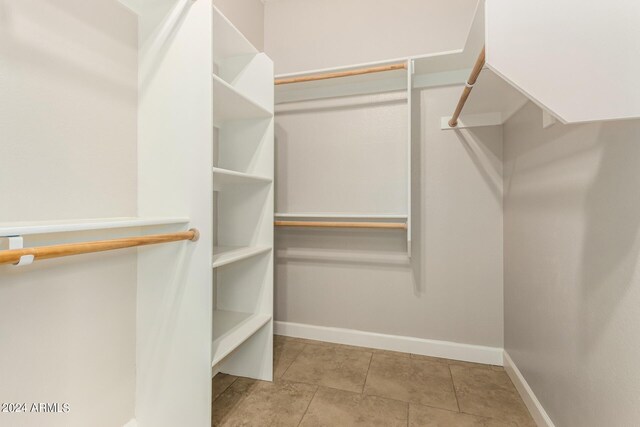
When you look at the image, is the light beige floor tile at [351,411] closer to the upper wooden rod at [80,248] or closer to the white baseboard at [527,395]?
the white baseboard at [527,395]

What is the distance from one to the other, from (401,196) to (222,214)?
3.82ft

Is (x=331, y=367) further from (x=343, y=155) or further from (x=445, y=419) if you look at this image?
(x=343, y=155)

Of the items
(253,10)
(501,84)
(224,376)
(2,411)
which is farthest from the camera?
(253,10)

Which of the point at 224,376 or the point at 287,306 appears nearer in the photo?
the point at 224,376

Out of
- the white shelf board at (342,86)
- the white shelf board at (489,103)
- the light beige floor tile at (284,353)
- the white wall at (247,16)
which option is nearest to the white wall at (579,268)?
the white shelf board at (489,103)

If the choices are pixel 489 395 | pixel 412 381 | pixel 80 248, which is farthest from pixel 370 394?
pixel 80 248

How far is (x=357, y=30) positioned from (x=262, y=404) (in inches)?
94.7

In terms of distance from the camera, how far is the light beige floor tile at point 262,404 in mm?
1349

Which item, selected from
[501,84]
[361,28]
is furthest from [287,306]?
[361,28]

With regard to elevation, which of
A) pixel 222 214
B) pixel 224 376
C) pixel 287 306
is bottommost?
pixel 224 376

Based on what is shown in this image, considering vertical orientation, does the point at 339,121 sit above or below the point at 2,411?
above

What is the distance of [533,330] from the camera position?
1.40 metres

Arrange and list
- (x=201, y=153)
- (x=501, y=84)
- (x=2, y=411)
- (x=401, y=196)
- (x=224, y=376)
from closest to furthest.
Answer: (x=2, y=411)
(x=201, y=153)
(x=501, y=84)
(x=224, y=376)
(x=401, y=196)

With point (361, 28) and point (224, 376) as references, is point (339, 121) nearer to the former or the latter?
point (361, 28)
